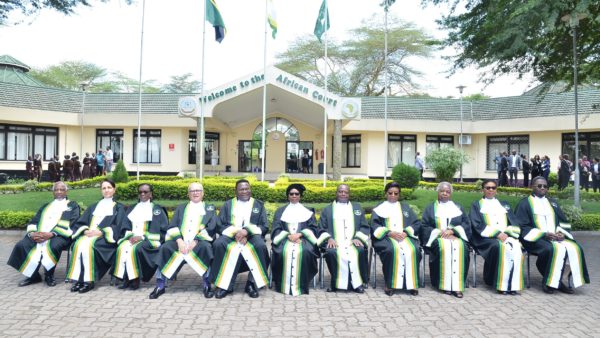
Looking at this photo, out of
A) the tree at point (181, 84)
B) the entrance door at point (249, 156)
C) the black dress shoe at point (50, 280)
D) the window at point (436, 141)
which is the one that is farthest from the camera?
the tree at point (181, 84)

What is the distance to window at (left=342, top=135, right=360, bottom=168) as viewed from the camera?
1045 inches

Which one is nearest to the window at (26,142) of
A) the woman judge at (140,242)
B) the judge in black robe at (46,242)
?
the judge in black robe at (46,242)

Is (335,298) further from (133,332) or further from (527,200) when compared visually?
(527,200)

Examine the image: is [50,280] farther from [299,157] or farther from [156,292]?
[299,157]

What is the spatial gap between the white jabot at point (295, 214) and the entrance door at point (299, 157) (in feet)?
66.4

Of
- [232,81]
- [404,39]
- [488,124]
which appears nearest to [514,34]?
[232,81]

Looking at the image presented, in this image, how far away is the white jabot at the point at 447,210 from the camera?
20.8 ft

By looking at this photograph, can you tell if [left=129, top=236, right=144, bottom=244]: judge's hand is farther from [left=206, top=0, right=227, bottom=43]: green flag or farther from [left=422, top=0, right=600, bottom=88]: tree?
[left=206, top=0, right=227, bottom=43]: green flag

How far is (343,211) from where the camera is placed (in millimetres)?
6379

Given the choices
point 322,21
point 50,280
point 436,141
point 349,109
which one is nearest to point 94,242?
point 50,280

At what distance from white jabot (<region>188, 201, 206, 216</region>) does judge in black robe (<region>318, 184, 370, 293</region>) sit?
162 centimetres

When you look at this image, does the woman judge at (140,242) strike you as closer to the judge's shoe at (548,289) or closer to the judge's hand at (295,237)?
the judge's hand at (295,237)

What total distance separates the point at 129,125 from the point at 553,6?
73.0 ft

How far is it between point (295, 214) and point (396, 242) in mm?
1401
